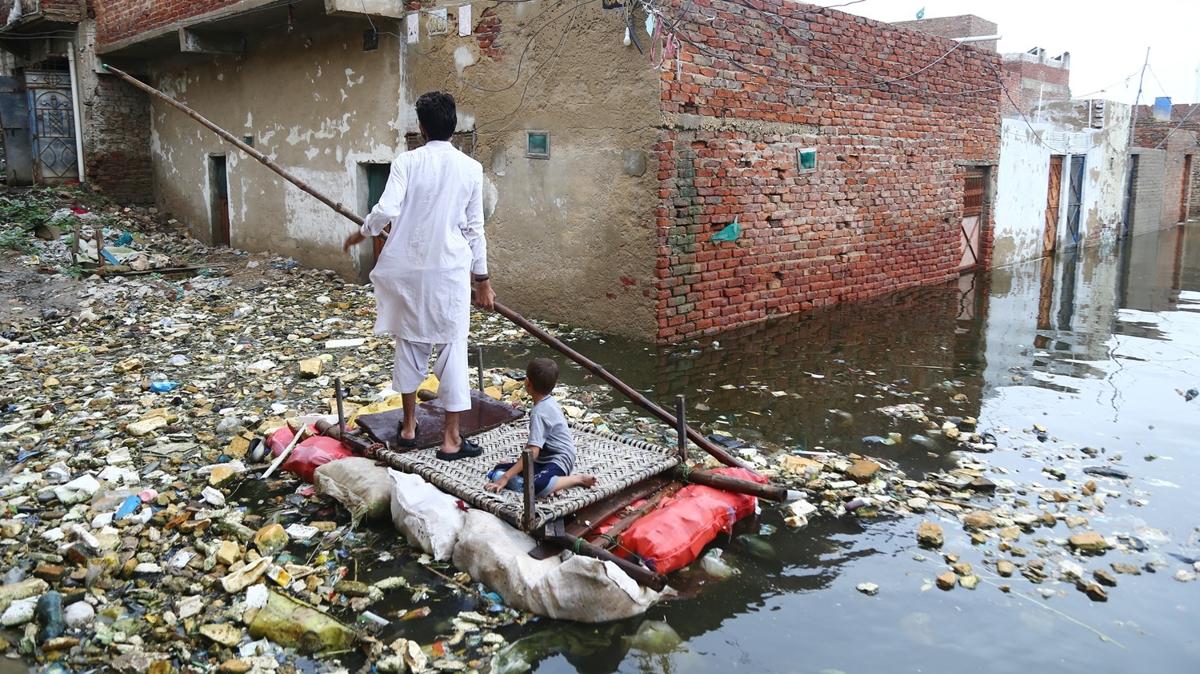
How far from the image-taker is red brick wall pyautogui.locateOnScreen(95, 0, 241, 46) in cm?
1034

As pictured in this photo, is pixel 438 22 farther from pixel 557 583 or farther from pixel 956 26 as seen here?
pixel 956 26

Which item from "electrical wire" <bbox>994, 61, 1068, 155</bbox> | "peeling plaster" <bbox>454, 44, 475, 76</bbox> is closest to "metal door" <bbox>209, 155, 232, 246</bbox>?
"peeling plaster" <bbox>454, 44, 475, 76</bbox>

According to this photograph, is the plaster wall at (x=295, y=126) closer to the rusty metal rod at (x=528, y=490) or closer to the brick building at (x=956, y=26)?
the rusty metal rod at (x=528, y=490)

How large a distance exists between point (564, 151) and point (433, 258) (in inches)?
148

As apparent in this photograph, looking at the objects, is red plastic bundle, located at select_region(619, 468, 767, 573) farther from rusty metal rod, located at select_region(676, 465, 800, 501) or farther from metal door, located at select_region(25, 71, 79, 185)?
metal door, located at select_region(25, 71, 79, 185)

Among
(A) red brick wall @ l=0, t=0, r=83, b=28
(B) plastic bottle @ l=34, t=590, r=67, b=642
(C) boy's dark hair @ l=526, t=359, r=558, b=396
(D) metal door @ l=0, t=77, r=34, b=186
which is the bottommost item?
(B) plastic bottle @ l=34, t=590, r=67, b=642

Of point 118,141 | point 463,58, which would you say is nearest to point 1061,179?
point 463,58

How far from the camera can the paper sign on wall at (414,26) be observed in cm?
821

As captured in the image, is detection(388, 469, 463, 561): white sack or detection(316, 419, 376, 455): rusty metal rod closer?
detection(388, 469, 463, 561): white sack

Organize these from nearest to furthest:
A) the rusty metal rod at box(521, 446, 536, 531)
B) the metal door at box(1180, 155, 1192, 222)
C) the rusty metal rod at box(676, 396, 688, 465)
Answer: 1. the rusty metal rod at box(521, 446, 536, 531)
2. the rusty metal rod at box(676, 396, 688, 465)
3. the metal door at box(1180, 155, 1192, 222)

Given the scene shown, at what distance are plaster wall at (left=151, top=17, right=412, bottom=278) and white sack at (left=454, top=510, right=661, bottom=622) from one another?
252 inches

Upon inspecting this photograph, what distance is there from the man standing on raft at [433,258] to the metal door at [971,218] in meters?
9.37

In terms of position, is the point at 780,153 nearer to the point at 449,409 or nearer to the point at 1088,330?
the point at 1088,330

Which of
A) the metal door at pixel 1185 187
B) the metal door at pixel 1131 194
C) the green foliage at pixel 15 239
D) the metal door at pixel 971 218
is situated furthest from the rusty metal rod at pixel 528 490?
the metal door at pixel 1185 187
